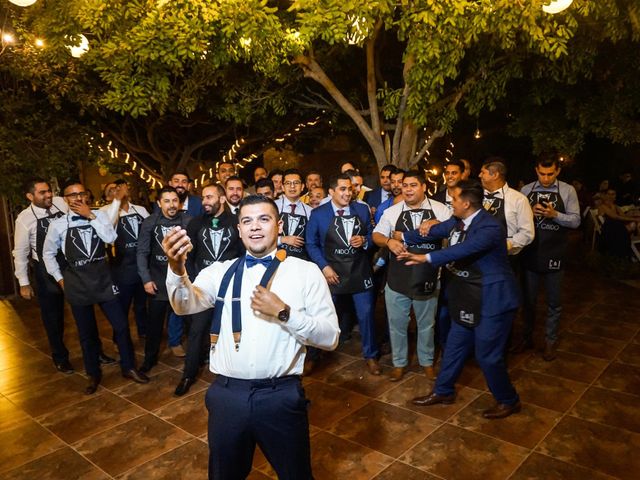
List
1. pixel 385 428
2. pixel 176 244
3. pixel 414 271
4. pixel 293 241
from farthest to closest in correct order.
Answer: pixel 293 241, pixel 414 271, pixel 385 428, pixel 176 244

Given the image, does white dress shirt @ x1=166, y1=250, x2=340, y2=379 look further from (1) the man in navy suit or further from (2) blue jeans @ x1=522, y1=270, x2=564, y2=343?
(1) the man in navy suit

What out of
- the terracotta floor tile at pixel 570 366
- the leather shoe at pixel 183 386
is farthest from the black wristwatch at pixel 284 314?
the terracotta floor tile at pixel 570 366

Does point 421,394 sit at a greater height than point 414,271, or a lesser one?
lesser

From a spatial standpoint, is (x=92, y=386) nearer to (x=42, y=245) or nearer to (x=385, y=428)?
(x=42, y=245)

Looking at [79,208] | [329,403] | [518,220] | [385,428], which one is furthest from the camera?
[518,220]

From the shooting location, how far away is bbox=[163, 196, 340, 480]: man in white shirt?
2.39 meters

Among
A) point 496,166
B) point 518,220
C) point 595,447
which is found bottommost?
point 595,447

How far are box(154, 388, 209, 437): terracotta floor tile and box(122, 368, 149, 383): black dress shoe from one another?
0.58 meters

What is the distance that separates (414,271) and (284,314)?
8.89ft

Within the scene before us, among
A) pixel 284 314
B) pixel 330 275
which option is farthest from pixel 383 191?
pixel 284 314

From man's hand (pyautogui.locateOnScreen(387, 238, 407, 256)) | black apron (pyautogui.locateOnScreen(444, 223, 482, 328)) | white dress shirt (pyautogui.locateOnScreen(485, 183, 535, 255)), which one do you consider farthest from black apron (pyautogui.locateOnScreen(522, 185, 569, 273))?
man's hand (pyautogui.locateOnScreen(387, 238, 407, 256))

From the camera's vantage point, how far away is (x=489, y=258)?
3979 millimetres

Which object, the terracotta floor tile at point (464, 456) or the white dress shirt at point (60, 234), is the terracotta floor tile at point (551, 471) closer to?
the terracotta floor tile at point (464, 456)

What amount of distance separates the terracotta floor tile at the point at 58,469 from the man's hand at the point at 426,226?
310 centimetres
